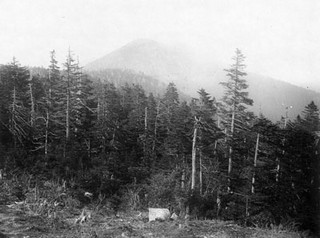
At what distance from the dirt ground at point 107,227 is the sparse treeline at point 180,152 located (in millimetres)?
9021

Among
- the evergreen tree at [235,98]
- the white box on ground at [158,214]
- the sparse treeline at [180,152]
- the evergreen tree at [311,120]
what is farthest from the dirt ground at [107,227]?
the evergreen tree at [311,120]

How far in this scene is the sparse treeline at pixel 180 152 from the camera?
22328 millimetres

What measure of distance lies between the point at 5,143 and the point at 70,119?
8.36m

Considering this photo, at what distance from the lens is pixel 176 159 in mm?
35656

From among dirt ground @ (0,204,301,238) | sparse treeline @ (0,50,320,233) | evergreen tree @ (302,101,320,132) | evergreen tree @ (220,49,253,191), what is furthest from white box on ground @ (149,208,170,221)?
evergreen tree @ (302,101,320,132)

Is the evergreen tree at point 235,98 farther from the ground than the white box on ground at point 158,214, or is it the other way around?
the evergreen tree at point 235,98

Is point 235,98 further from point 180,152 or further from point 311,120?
point 311,120

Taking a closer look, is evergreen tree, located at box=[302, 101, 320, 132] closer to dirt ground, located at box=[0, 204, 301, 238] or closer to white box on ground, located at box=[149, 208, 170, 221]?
dirt ground, located at box=[0, 204, 301, 238]

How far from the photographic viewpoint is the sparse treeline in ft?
73.3

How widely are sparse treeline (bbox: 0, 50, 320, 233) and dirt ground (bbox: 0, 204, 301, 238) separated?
355 inches

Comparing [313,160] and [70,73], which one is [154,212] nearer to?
[313,160]

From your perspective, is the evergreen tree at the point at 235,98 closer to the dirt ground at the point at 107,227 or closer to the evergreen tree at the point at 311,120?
the evergreen tree at the point at 311,120

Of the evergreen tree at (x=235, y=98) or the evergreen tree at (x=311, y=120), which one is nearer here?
the evergreen tree at (x=235, y=98)

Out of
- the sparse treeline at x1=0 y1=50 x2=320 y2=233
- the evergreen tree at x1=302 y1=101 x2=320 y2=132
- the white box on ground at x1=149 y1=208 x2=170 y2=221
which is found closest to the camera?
the white box on ground at x1=149 y1=208 x2=170 y2=221
